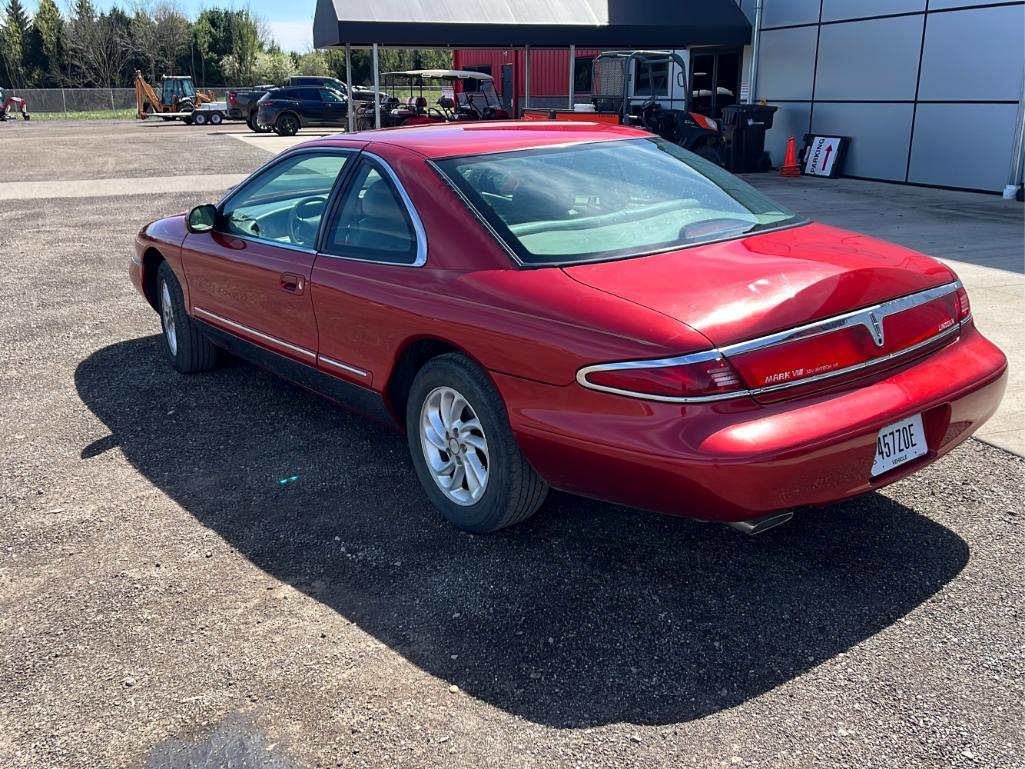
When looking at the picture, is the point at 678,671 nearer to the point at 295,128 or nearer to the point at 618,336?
the point at 618,336

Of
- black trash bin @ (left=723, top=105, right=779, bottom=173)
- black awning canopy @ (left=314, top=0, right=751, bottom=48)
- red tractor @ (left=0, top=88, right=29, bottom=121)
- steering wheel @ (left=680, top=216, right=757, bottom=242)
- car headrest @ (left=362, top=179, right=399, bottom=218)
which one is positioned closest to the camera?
steering wheel @ (left=680, top=216, right=757, bottom=242)

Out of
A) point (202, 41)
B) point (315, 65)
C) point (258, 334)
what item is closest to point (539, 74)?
point (315, 65)

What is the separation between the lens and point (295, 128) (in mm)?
31469

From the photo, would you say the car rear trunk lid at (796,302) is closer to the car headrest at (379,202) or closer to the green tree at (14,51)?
the car headrest at (379,202)

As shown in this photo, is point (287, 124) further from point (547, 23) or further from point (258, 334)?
point (258, 334)

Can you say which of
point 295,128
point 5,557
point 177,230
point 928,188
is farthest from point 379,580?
point 295,128

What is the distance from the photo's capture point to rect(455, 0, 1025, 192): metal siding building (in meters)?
14.3

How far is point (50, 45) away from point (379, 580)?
70.1m

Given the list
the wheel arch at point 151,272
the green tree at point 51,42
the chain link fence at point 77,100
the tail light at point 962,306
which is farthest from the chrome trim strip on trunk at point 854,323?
the green tree at point 51,42

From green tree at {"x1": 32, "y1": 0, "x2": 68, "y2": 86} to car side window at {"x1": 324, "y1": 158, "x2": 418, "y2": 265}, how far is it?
6783cm

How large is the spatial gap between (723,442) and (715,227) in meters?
1.21

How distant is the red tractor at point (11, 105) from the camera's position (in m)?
48.4

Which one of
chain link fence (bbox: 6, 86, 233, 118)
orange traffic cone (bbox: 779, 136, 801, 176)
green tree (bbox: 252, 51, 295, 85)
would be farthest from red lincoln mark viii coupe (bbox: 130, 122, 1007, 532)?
green tree (bbox: 252, 51, 295, 85)

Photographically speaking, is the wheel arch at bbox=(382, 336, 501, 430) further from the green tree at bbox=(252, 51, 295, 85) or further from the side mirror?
the green tree at bbox=(252, 51, 295, 85)
